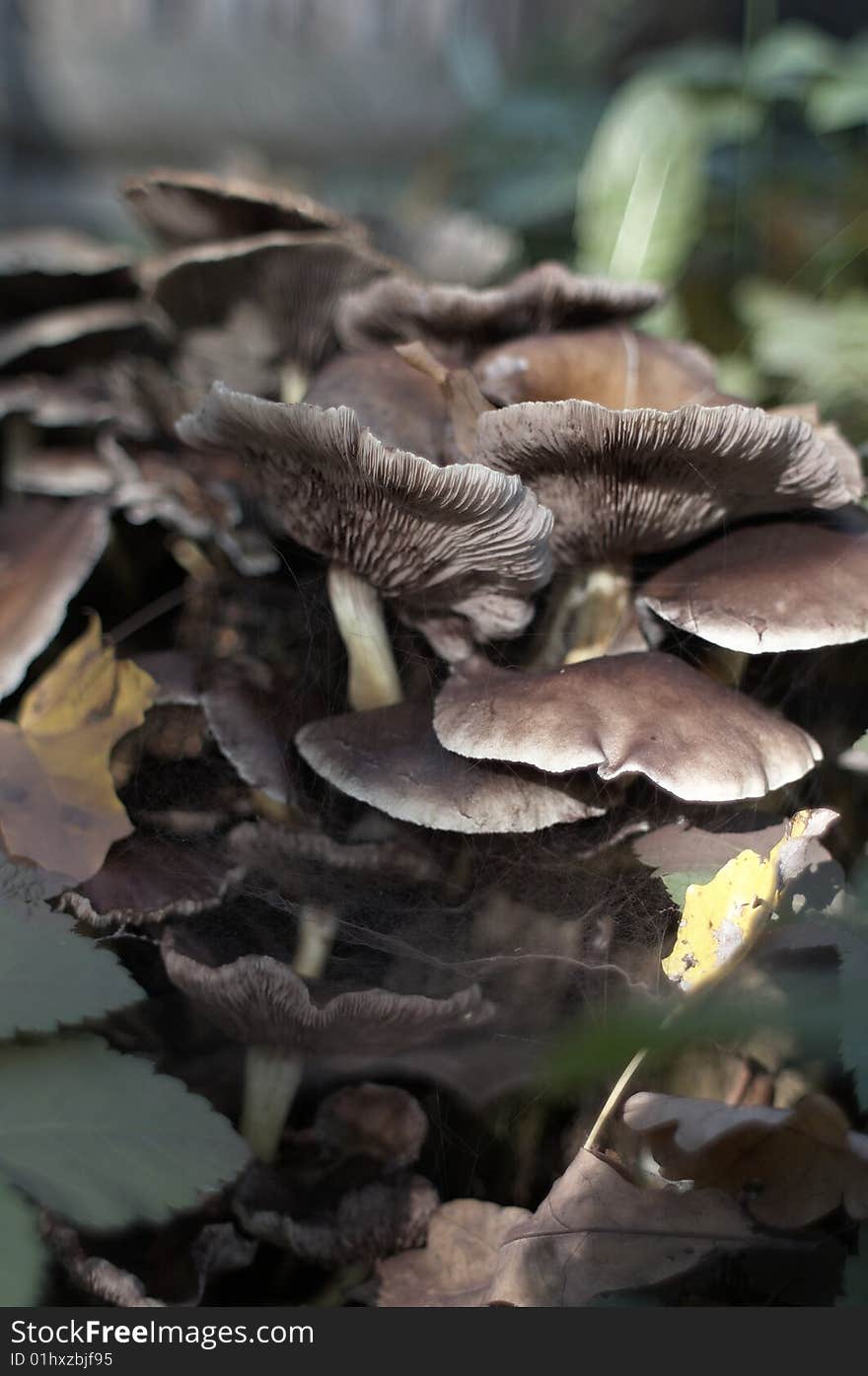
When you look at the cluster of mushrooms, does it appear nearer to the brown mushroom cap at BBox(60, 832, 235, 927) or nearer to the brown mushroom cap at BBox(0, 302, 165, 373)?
the brown mushroom cap at BBox(60, 832, 235, 927)

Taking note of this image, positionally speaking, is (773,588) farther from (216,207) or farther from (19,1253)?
(216,207)

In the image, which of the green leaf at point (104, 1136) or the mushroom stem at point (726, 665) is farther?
the mushroom stem at point (726, 665)

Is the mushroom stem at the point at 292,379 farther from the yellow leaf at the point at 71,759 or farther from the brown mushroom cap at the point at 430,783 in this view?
the brown mushroom cap at the point at 430,783

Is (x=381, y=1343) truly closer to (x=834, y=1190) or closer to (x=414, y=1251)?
(x=414, y=1251)

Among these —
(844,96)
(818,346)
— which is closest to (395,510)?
(818,346)

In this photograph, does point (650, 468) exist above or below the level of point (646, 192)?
below

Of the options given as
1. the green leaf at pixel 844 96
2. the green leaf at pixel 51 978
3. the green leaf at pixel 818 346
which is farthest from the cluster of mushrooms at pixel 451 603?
the green leaf at pixel 844 96
